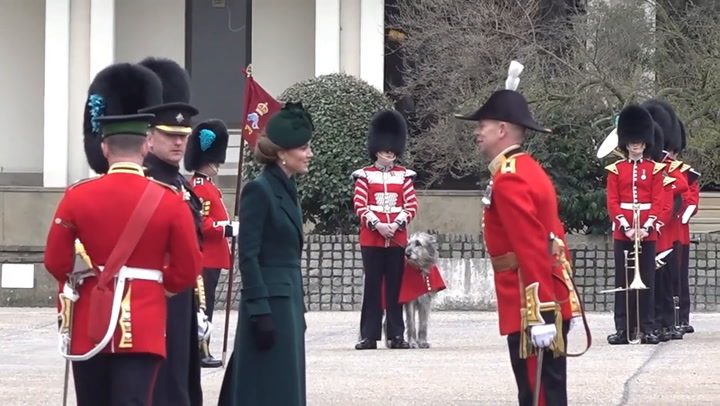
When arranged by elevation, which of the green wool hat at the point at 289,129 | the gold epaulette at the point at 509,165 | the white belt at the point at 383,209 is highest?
the green wool hat at the point at 289,129

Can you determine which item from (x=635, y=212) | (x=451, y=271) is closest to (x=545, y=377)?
(x=635, y=212)

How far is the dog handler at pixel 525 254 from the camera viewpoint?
667cm

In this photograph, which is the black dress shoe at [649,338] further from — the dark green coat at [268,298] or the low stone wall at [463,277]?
the dark green coat at [268,298]

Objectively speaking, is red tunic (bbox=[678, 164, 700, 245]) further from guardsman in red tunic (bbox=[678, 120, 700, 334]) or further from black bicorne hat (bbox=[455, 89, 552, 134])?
black bicorne hat (bbox=[455, 89, 552, 134])

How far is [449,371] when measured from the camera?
11141mm

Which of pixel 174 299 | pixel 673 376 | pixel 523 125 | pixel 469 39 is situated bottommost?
pixel 673 376

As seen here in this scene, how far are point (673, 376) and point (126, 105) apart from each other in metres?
5.04

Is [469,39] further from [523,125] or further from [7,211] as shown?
[523,125]

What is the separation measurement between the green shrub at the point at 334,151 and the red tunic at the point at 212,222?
20.1 ft

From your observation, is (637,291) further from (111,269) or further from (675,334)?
(111,269)

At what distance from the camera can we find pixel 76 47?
2314cm

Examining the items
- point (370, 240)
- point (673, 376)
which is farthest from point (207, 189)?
point (673, 376)

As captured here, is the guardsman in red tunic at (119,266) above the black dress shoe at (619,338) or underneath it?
above

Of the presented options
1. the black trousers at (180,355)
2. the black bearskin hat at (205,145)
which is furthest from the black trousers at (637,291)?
the black trousers at (180,355)
